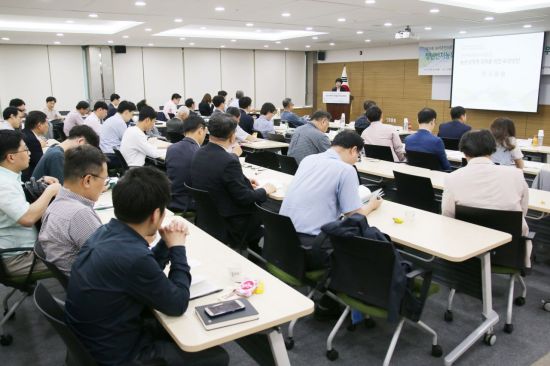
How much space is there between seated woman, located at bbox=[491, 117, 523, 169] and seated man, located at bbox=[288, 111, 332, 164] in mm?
1900

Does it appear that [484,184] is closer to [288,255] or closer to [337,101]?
[288,255]

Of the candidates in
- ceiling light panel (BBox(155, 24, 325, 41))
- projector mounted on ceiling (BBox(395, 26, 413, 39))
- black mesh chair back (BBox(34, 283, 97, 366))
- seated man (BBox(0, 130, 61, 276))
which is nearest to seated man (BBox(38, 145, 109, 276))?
black mesh chair back (BBox(34, 283, 97, 366))

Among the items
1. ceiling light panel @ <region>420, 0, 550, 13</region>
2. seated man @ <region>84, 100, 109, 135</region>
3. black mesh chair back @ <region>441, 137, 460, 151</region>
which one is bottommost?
black mesh chair back @ <region>441, 137, 460, 151</region>

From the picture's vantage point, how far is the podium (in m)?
13.2

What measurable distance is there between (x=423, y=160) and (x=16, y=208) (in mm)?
4101

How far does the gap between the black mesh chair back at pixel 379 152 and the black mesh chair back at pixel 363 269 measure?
331 centimetres

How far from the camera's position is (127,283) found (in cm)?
169

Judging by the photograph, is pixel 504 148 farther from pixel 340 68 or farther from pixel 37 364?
pixel 340 68

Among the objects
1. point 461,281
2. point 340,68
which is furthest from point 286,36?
point 461,281

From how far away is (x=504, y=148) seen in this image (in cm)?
504

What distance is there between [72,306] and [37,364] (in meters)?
1.48

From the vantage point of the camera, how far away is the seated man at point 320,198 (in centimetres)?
294

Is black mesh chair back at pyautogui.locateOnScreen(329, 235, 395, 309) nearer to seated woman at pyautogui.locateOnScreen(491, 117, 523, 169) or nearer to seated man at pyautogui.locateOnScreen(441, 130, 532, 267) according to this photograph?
seated man at pyautogui.locateOnScreen(441, 130, 532, 267)

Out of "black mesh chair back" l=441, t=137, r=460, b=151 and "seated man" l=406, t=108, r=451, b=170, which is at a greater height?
"seated man" l=406, t=108, r=451, b=170
